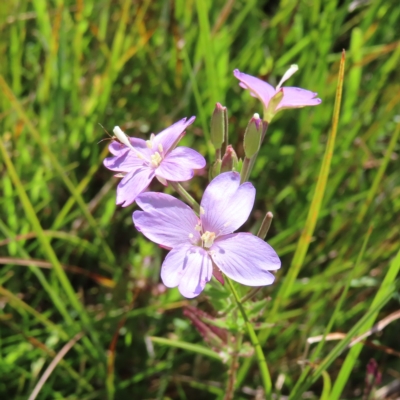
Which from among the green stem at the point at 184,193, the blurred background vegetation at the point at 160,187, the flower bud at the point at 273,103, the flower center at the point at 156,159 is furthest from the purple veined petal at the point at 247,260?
the blurred background vegetation at the point at 160,187

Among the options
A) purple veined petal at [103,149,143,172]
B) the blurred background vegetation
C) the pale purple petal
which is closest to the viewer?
the pale purple petal

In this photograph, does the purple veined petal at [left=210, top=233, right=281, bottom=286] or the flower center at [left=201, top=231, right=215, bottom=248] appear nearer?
the purple veined petal at [left=210, top=233, right=281, bottom=286]

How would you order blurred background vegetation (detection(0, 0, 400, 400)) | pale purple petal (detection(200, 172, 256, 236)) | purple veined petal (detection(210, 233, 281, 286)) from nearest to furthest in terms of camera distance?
purple veined petal (detection(210, 233, 281, 286)) < pale purple petal (detection(200, 172, 256, 236)) < blurred background vegetation (detection(0, 0, 400, 400))

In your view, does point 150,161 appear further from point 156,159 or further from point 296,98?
point 296,98

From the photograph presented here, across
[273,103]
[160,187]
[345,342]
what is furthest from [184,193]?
[160,187]

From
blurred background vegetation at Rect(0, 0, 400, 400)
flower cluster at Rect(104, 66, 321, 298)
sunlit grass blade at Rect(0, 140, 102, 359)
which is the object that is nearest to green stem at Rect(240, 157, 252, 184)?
flower cluster at Rect(104, 66, 321, 298)

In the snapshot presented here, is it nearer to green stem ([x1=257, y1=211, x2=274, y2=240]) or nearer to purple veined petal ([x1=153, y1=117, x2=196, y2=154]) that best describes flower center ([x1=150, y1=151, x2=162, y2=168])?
purple veined petal ([x1=153, y1=117, x2=196, y2=154])

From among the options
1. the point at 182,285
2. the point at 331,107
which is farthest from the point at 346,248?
the point at 182,285
